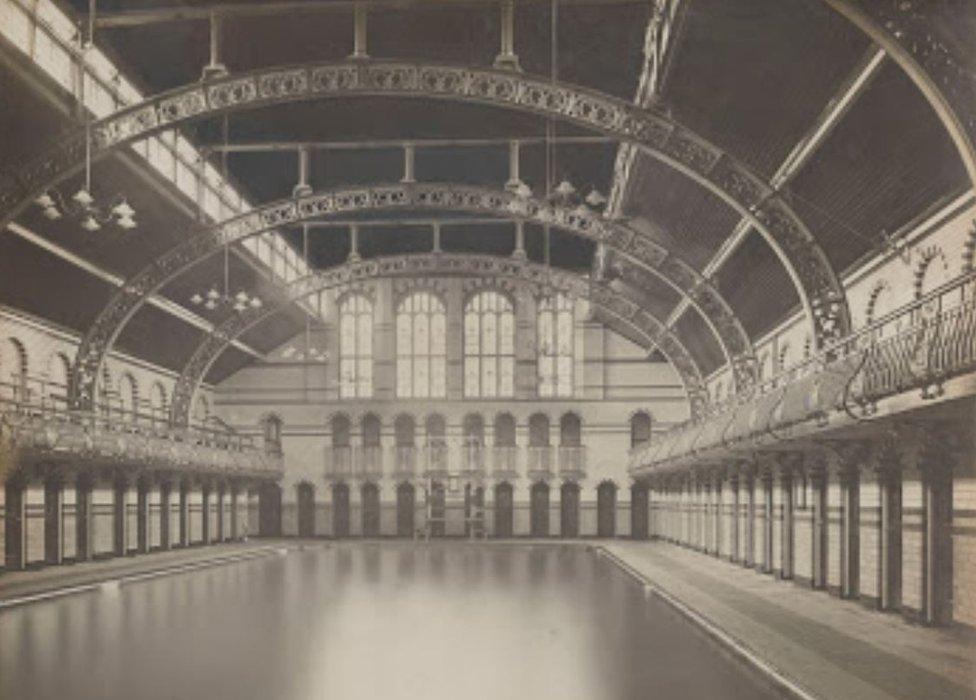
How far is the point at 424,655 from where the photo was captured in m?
15.2

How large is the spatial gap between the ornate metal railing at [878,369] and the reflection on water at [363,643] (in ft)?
12.3

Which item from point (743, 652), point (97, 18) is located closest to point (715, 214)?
point (97, 18)

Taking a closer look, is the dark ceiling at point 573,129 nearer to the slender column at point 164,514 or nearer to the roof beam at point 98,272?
the roof beam at point 98,272

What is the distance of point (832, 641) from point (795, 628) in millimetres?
1560

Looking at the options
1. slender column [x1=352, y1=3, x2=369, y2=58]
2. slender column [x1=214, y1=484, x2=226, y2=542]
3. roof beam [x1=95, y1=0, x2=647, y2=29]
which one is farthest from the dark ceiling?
slender column [x1=214, y1=484, x2=226, y2=542]

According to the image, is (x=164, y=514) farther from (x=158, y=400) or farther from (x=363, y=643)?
(x=363, y=643)

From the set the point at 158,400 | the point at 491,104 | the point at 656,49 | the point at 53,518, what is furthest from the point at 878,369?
the point at 158,400

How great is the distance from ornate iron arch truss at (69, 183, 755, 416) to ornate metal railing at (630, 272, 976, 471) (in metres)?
5.39

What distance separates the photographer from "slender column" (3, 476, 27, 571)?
29.7 m

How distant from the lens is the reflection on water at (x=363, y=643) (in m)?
12.4

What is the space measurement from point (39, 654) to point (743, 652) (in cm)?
845

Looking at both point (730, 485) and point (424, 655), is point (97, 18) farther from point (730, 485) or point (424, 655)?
point (730, 485)

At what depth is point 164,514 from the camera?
41562 millimetres

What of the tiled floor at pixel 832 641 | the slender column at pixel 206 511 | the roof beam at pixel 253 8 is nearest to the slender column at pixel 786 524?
the tiled floor at pixel 832 641
